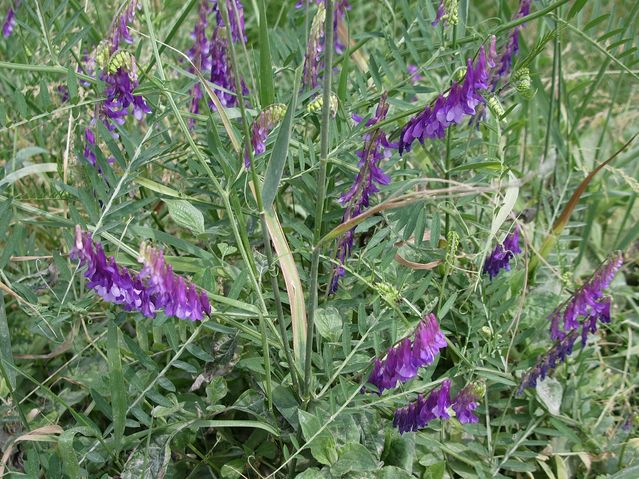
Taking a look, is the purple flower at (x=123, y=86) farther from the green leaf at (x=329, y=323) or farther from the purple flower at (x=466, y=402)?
the purple flower at (x=466, y=402)

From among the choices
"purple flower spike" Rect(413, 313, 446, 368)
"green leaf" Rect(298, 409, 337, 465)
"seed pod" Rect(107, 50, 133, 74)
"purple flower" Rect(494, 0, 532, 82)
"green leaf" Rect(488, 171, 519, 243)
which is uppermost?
"seed pod" Rect(107, 50, 133, 74)

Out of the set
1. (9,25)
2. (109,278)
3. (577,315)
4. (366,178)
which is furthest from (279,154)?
(9,25)

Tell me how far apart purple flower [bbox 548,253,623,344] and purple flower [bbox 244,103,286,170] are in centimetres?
81

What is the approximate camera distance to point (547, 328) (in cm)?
231

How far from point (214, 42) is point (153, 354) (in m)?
0.78

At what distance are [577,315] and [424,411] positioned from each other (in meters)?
0.49

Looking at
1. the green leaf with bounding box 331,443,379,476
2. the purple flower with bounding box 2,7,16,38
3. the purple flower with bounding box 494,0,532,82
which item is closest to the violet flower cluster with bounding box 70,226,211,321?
the green leaf with bounding box 331,443,379,476

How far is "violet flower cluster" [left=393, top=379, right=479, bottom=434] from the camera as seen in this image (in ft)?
5.46

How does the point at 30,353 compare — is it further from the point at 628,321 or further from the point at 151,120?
the point at 628,321

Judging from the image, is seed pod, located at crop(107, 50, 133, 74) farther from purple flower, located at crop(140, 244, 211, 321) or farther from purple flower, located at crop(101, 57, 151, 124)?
purple flower, located at crop(140, 244, 211, 321)

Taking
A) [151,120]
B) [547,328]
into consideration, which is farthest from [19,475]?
[547,328]

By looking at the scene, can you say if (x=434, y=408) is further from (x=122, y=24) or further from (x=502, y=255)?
(x=122, y=24)

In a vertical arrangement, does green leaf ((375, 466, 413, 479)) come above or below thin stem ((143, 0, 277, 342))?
below

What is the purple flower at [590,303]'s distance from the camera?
1878 mm
